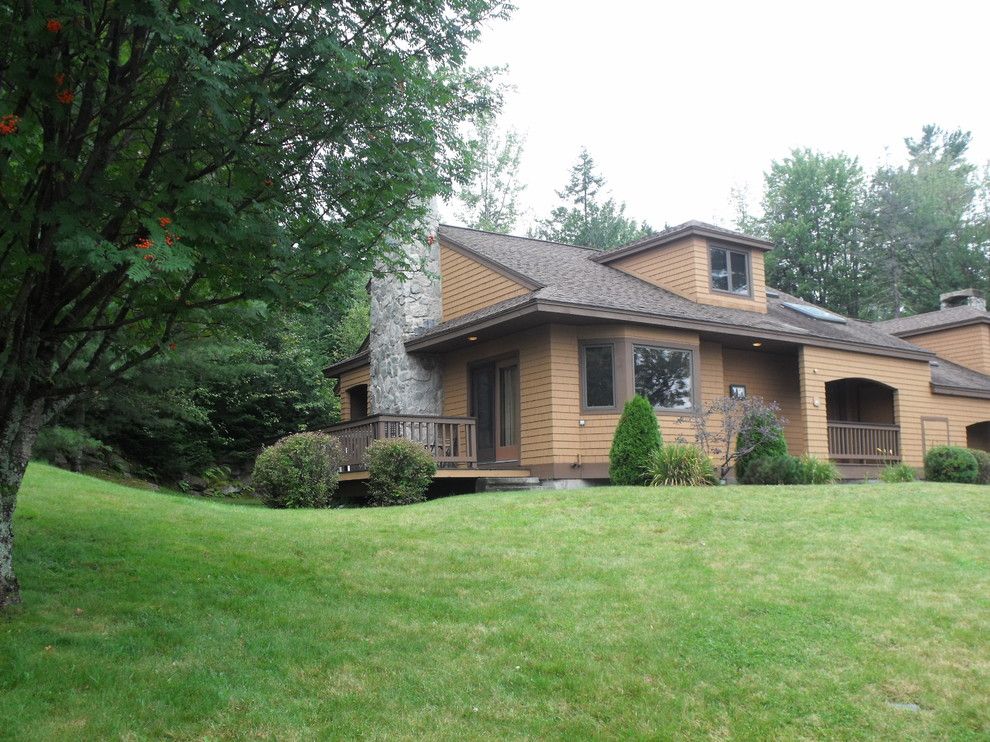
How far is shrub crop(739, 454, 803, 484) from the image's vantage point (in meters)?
14.9

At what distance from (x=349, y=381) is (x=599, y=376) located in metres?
7.93

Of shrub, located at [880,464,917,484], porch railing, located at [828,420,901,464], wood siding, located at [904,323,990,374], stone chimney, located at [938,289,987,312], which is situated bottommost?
shrub, located at [880,464,917,484]

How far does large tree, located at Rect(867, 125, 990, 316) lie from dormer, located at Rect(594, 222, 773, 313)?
27.8 meters

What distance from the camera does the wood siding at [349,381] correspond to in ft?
69.6

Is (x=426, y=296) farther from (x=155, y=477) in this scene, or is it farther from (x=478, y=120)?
(x=478, y=120)

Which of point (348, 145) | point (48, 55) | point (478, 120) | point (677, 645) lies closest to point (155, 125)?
point (48, 55)

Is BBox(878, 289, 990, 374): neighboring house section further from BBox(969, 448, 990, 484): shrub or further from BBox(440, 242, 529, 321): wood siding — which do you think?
BBox(440, 242, 529, 321): wood siding

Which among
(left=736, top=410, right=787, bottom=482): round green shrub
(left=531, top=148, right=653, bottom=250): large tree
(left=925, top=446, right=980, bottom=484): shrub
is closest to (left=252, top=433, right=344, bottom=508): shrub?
(left=736, top=410, right=787, bottom=482): round green shrub

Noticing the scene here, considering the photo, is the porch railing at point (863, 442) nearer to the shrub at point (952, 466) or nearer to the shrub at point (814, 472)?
the shrub at point (952, 466)

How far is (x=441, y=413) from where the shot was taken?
18703mm

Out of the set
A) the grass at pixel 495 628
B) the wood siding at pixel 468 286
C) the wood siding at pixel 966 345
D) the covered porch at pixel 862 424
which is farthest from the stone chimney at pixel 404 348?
the wood siding at pixel 966 345

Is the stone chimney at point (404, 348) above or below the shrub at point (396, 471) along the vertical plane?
above

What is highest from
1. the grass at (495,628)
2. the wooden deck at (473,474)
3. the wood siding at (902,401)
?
the wood siding at (902,401)

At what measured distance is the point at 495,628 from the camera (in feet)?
21.7
